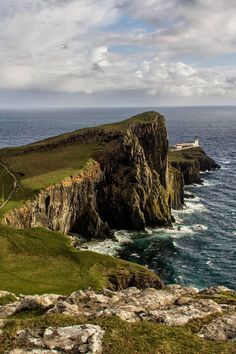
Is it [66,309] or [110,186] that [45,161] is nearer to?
[110,186]

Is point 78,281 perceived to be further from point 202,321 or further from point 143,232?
point 143,232

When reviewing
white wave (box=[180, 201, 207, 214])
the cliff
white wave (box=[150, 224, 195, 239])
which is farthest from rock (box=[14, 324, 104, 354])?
the cliff

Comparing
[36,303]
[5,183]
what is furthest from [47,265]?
[5,183]

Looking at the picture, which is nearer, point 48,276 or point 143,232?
point 48,276

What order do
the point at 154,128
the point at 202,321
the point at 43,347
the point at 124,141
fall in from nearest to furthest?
the point at 43,347 → the point at 202,321 → the point at 124,141 → the point at 154,128

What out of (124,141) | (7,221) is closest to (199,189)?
(124,141)

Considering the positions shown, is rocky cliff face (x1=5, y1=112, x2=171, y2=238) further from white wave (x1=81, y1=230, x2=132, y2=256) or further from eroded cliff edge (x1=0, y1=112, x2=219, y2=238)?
white wave (x1=81, y1=230, x2=132, y2=256)

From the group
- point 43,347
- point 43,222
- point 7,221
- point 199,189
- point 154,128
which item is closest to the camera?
point 43,347

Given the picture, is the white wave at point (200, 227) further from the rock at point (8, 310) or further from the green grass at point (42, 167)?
the rock at point (8, 310)
